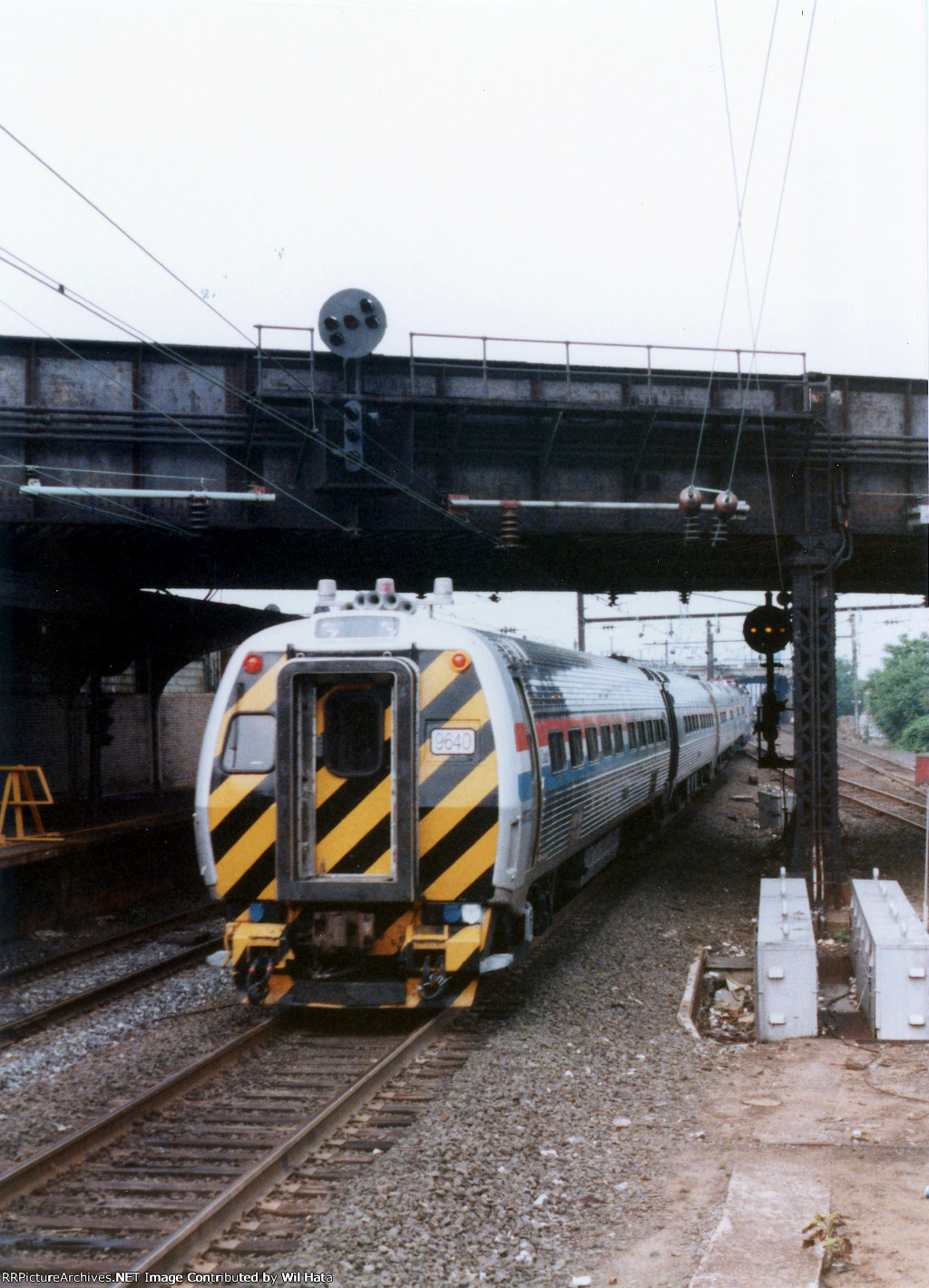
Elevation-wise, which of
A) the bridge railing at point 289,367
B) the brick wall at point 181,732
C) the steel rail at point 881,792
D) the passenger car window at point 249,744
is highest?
the bridge railing at point 289,367

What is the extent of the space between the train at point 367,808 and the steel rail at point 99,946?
3228mm

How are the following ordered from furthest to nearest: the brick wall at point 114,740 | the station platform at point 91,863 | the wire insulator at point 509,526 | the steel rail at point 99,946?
the brick wall at point 114,740
the wire insulator at point 509,526
the station platform at point 91,863
the steel rail at point 99,946

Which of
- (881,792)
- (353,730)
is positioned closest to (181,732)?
(353,730)

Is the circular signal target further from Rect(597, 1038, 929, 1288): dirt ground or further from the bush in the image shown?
the bush

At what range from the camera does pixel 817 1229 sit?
4793mm

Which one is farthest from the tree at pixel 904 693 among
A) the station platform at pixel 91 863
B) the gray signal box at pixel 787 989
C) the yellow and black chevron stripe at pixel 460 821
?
the yellow and black chevron stripe at pixel 460 821

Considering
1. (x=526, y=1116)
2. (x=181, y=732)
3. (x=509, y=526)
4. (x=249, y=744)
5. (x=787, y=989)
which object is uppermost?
(x=509, y=526)

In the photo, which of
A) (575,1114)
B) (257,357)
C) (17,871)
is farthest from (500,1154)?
(257,357)

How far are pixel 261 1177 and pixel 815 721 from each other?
39.7 feet

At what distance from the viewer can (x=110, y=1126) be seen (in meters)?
6.18

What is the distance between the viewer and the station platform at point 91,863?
1289 centimetres

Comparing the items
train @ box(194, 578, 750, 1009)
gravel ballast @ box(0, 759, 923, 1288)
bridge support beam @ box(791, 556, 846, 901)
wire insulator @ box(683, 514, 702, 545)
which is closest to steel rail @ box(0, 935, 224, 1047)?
gravel ballast @ box(0, 759, 923, 1288)

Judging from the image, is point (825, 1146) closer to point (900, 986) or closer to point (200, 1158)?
point (900, 986)

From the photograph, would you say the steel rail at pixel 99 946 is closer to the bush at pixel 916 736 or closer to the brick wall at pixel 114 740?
the brick wall at pixel 114 740
